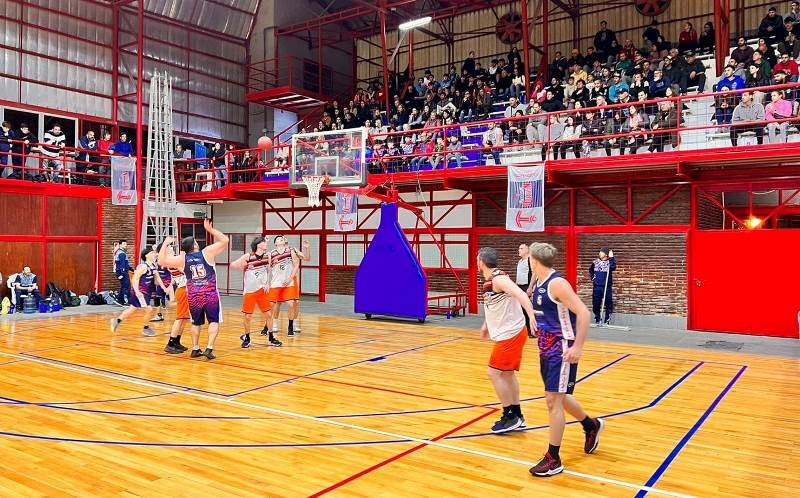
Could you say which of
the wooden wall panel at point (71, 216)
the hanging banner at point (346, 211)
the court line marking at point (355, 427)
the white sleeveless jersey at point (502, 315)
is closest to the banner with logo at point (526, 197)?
the hanging banner at point (346, 211)

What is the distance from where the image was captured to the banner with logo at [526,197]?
591 inches

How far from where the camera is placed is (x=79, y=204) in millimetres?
20219

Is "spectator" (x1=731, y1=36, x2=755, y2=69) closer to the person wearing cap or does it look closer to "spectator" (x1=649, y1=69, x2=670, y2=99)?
"spectator" (x1=649, y1=69, x2=670, y2=99)

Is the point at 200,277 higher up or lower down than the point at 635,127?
lower down

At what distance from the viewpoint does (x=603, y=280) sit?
50.6 ft

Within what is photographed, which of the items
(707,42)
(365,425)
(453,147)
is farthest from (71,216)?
(707,42)

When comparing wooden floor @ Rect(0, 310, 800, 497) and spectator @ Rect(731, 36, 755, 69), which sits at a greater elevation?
spectator @ Rect(731, 36, 755, 69)

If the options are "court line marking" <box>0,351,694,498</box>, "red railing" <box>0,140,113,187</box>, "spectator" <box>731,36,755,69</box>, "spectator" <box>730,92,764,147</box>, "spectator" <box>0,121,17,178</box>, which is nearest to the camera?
"court line marking" <box>0,351,694,498</box>

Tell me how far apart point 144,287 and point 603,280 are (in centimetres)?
1032

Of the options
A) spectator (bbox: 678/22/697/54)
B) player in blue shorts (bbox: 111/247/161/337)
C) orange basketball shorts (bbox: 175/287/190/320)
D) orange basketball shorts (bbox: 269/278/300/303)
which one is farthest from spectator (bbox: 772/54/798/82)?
player in blue shorts (bbox: 111/247/161/337)

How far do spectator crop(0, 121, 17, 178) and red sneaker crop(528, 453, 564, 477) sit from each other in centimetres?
1773

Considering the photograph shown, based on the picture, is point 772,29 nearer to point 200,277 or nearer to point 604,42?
point 604,42

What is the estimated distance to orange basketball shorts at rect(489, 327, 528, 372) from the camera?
6.18 meters

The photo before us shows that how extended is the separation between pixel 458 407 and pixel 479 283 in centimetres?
1085
